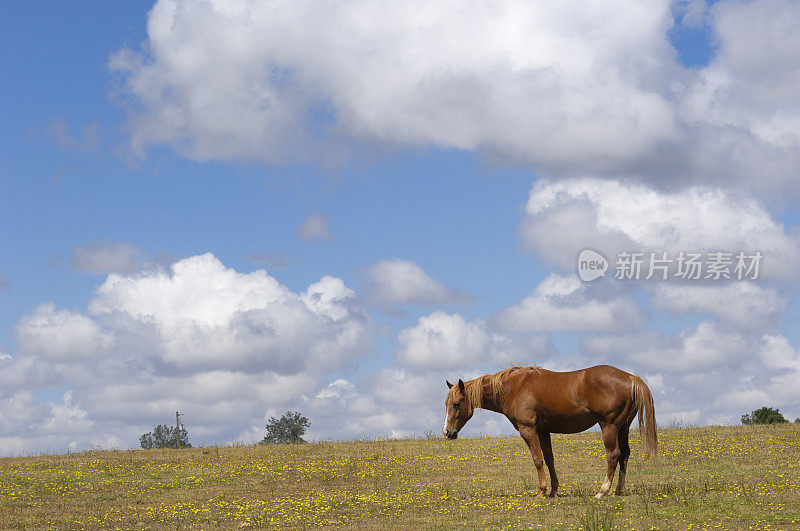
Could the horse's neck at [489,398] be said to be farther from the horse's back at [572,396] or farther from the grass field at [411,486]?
the grass field at [411,486]

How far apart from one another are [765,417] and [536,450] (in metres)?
27.1

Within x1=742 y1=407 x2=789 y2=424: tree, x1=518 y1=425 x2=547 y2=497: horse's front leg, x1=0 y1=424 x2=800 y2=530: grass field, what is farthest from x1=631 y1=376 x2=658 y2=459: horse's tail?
x1=742 y1=407 x2=789 y2=424: tree

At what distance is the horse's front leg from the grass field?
1.54 ft

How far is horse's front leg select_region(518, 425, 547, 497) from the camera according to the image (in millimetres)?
19203

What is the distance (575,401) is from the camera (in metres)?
18.9

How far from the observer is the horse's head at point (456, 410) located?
20703 mm

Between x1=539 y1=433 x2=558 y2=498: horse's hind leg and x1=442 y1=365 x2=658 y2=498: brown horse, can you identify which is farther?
x1=539 y1=433 x2=558 y2=498: horse's hind leg

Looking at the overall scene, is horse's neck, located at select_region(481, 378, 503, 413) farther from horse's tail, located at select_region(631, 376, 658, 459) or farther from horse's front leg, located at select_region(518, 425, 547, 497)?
horse's tail, located at select_region(631, 376, 658, 459)

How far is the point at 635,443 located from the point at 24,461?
24171mm

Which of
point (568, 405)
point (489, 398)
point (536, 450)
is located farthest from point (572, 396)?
point (489, 398)

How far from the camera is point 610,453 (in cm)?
1834

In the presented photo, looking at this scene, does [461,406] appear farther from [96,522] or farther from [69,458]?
[69,458]

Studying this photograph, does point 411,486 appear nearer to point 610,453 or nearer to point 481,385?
point 481,385

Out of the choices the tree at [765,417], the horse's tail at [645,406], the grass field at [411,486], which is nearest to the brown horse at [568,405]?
the horse's tail at [645,406]
